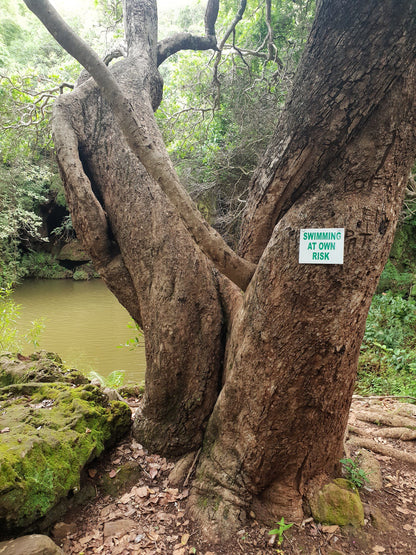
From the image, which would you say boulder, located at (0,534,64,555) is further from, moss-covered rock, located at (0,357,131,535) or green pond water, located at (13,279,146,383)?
green pond water, located at (13,279,146,383)

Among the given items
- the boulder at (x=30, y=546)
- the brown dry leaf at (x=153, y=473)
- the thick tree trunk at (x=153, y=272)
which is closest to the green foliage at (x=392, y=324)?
the thick tree trunk at (x=153, y=272)

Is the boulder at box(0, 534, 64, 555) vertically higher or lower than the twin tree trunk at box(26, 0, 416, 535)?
lower

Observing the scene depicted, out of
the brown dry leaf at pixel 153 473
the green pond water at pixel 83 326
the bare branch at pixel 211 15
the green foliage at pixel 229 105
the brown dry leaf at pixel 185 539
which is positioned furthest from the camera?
the green pond water at pixel 83 326

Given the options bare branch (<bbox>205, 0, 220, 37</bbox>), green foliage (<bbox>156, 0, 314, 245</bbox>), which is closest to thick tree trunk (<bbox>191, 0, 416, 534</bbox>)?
bare branch (<bbox>205, 0, 220, 37</bbox>)

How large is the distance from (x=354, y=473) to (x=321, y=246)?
5.17ft

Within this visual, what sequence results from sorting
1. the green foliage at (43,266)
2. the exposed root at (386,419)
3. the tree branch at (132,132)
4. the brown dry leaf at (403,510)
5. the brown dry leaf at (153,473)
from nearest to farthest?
the tree branch at (132,132)
the brown dry leaf at (403,510)
the brown dry leaf at (153,473)
the exposed root at (386,419)
the green foliage at (43,266)

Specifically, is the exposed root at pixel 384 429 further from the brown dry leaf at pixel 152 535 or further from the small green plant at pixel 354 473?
the brown dry leaf at pixel 152 535

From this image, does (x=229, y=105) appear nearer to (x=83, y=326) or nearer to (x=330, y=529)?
(x=330, y=529)

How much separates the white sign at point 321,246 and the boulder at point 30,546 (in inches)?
72.9

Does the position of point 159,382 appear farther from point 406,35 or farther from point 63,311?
point 63,311

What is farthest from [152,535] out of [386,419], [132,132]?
[386,419]

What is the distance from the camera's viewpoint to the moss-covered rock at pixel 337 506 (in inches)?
75.2

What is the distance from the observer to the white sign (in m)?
1.63

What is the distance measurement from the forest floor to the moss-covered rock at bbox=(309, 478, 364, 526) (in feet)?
0.13
